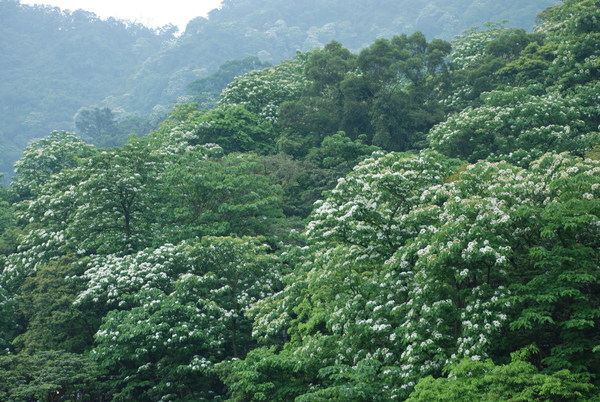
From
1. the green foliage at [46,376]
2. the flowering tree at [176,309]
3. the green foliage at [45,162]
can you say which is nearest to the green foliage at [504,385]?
the flowering tree at [176,309]

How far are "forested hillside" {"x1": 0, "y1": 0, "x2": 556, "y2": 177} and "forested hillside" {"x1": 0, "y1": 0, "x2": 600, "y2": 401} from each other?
223ft

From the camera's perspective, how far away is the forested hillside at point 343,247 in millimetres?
11469

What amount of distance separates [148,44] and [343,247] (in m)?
135

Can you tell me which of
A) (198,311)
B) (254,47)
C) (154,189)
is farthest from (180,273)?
(254,47)

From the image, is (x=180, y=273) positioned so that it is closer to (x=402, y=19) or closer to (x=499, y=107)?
(x=499, y=107)

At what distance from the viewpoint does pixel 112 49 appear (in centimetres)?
13200

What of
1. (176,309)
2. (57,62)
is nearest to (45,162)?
(176,309)

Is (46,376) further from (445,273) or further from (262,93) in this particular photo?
(262,93)

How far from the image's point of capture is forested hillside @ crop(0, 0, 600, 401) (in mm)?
11469

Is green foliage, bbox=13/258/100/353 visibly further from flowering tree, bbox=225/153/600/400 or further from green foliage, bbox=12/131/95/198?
green foliage, bbox=12/131/95/198

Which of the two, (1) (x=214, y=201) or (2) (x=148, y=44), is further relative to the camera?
(2) (x=148, y=44)

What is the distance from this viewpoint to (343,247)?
14953 mm

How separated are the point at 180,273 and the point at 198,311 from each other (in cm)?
301

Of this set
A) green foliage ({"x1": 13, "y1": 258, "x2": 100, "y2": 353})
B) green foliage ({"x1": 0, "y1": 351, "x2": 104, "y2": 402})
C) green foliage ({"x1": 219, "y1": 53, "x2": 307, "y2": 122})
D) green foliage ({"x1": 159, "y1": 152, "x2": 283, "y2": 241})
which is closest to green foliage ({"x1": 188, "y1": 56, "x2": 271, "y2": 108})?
Result: green foliage ({"x1": 219, "y1": 53, "x2": 307, "y2": 122})
